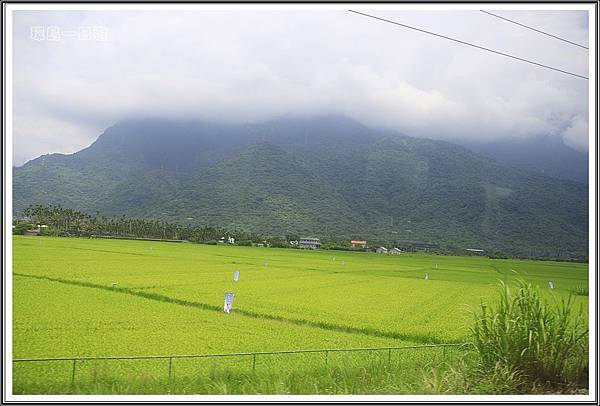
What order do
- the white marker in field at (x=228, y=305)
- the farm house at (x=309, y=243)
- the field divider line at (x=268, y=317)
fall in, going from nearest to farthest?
the field divider line at (x=268, y=317) → the white marker in field at (x=228, y=305) → the farm house at (x=309, y=243)

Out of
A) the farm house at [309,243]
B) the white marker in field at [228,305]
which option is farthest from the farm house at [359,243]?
the white marker in field at [228,305]

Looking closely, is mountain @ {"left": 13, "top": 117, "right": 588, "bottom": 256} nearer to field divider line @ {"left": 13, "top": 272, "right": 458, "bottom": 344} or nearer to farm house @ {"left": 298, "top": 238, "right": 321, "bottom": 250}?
farm house @ {"left": 298, "top": 238, "right": 321, "bottom": 250}

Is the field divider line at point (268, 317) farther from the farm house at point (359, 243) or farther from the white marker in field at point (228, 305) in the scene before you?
the farm house at point (359, 243)

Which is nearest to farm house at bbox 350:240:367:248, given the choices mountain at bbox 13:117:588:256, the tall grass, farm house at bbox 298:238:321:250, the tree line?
mountain at bbox 13:117:588:256

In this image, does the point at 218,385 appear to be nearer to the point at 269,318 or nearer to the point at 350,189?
the point at 269,318

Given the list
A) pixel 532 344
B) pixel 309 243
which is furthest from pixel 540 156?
pixel 309 243

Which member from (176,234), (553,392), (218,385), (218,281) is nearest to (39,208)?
(218,385)
